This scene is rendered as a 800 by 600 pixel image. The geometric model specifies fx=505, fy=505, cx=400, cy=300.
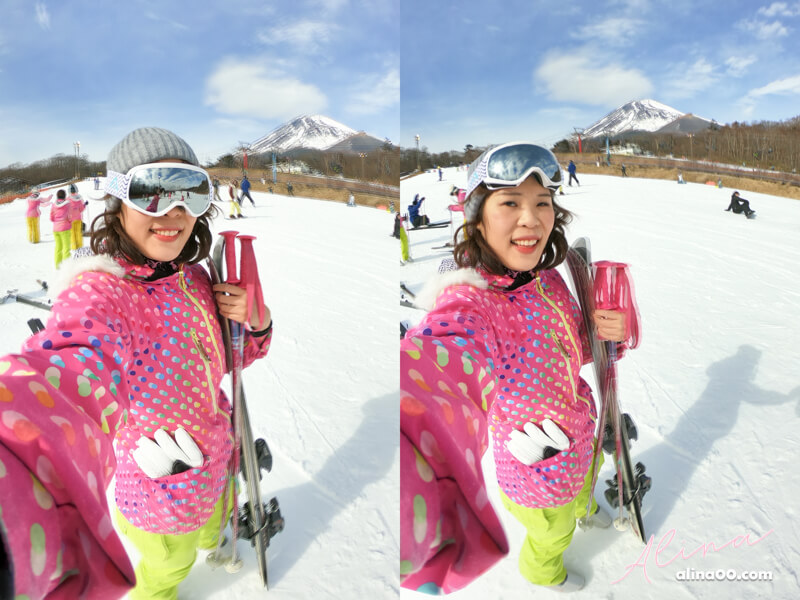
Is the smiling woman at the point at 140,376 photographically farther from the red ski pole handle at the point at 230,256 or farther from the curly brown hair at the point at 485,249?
the curly brown hair at the point at 485,249

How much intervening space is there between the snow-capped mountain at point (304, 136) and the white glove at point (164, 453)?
17.8m

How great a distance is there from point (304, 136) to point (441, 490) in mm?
25475

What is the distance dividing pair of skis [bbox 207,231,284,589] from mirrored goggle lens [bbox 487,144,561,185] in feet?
1.80

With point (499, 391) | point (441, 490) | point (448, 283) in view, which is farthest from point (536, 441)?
point (441, 490)

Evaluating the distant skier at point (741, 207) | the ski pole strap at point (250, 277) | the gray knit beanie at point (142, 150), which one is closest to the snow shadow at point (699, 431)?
the ski pole strap at point (250, 277)

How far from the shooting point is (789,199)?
402 inches

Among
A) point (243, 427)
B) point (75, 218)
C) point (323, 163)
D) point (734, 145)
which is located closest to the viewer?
point (243, 427)

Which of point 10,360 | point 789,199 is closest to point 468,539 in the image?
point 10,360

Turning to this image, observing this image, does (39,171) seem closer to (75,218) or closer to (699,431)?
(75,218)

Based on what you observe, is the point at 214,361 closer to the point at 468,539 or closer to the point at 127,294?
the point at 127,294

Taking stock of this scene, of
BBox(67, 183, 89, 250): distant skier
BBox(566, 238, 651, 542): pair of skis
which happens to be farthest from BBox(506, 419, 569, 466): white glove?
BBox(67, 183, 89, 250): distant skier

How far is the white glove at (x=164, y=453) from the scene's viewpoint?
43.6 inches
